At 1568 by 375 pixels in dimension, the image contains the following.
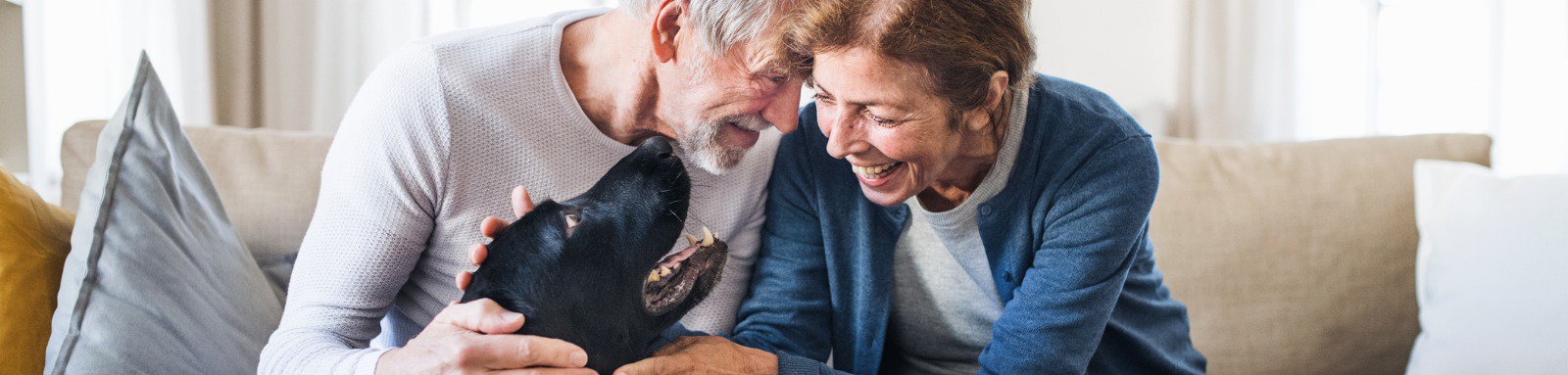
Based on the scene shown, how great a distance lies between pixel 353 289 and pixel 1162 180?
140 centimetres

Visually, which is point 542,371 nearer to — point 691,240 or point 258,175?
point 691,240

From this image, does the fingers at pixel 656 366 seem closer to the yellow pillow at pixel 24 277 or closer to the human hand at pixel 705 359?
the human hand at pixel 705 359

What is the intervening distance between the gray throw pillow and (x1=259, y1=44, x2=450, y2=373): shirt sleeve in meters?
0.10

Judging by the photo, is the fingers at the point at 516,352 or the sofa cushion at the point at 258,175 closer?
the fingers at the point at 516,352

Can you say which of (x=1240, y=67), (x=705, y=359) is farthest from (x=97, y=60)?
(x=1240, y=67)

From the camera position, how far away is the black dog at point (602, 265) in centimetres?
93

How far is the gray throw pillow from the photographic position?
3.41 ft

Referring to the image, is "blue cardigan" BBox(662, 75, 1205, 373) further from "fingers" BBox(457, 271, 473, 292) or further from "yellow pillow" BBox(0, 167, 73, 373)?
"yellow pillow" BBox(0, 167, 73, 373)

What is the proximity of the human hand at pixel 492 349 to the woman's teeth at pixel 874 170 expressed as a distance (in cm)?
42

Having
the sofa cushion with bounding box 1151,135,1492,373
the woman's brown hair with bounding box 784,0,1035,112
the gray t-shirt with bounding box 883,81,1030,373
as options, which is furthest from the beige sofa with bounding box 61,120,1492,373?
the woman's brown hair with bounding box 784,0,1035,112

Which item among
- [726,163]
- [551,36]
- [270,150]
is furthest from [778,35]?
[270,150]

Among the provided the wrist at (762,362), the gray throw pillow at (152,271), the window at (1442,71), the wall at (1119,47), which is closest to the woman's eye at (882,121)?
the wrist at (762,362)

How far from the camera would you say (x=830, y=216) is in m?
1.38

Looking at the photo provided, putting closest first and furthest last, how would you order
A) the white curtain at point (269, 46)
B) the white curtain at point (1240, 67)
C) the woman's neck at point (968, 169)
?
the woman's neck at point (968, 169) → the white curtain at point (269, 46) → the white curtain at point (1240, 67)
